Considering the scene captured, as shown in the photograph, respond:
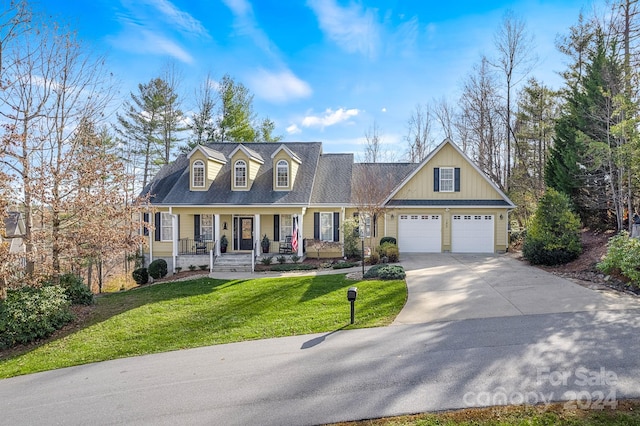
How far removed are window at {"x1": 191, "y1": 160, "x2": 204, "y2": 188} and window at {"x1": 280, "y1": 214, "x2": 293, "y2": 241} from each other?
5025 millimetres

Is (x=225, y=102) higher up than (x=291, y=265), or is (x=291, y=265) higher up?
(x=225, y=102)

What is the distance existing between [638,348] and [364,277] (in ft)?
25.3

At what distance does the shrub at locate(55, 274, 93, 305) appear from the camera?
1106 centimetres

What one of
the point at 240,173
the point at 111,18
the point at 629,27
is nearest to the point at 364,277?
the point at 240,173

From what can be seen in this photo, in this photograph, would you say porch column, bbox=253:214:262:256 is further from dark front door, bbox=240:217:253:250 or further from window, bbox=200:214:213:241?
window, bbox=200:214:213:241

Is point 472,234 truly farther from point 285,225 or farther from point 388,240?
point 285,225

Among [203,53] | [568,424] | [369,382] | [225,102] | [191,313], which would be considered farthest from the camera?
[225,102]

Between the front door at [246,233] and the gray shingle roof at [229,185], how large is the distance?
1.59 m

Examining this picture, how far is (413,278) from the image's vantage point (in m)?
12.0

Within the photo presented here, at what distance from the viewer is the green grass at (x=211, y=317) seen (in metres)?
7.79

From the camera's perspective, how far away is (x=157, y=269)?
17.2 meters

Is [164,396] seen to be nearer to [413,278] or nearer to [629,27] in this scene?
[413,278]

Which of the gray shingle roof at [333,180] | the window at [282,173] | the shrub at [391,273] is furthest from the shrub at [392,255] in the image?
the window at [282,173]

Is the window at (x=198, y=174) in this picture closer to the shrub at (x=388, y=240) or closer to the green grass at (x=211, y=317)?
the green grass at (x=211, y=317)
